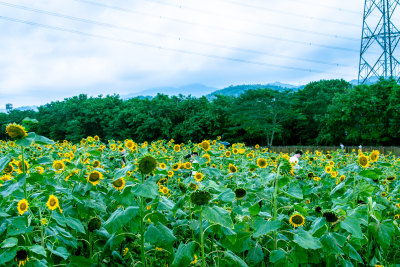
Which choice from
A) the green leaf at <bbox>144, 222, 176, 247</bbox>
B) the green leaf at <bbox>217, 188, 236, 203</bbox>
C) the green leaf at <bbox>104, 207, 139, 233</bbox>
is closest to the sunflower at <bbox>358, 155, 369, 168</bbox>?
the green leaf at <bbox>217, 188, 236, 203</bbox>

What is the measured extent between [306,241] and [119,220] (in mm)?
1002

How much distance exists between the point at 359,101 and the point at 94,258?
114 ft

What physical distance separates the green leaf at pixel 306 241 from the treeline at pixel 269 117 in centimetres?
3353

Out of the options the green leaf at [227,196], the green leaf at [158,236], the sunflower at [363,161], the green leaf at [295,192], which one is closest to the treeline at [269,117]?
the sunflower at [363,161]

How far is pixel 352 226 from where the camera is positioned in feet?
6.30

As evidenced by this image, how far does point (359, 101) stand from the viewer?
A: 32938 mm

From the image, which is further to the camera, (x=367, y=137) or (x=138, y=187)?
(x=367, y=137)

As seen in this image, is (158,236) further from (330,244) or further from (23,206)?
(330,244)

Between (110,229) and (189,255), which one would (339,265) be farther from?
(110,229)

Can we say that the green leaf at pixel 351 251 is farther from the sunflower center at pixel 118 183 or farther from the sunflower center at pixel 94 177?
the sunflower center at pixel 94 177

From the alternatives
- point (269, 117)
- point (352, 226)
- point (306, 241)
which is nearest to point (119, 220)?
point (306, 241)

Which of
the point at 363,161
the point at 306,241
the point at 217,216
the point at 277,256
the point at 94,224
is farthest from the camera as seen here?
the point at 363,161

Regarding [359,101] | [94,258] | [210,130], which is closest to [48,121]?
[210,130]

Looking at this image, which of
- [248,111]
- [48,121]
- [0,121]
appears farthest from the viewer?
[0,121]
